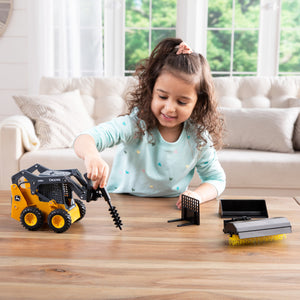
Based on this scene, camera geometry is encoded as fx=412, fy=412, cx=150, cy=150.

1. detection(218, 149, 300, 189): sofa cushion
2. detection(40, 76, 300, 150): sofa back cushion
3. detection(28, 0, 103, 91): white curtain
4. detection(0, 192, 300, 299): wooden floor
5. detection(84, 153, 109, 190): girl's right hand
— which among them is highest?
detection(28, 0, 103, 91): white curtain

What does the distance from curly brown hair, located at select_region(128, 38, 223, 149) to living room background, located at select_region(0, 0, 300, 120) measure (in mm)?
2531

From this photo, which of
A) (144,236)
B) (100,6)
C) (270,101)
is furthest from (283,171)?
(100,6)

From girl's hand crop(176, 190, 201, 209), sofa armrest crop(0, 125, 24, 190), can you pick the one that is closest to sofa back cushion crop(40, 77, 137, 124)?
sofa armrest crop(0, 125, 24, 190)

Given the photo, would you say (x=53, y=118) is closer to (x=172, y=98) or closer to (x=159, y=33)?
(x=172, y=98)

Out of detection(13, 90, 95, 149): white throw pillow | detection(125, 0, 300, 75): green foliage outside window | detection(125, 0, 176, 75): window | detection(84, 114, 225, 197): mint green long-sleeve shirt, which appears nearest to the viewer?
detection(84, 114, 225, 197): mint green long-sleeve shirt

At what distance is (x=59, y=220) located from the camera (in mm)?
944

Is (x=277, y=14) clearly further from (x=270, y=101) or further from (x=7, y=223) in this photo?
(x=7, y=223)

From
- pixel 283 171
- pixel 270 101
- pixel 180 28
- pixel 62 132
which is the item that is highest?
pixel 180 28

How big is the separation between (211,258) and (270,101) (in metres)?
2.51

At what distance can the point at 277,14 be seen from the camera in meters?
3.90

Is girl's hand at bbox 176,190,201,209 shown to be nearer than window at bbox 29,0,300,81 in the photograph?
Yes

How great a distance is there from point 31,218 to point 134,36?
11.2 ft

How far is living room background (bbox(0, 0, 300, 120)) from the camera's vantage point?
152 inches

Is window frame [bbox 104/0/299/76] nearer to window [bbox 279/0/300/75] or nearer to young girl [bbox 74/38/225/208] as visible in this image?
window [bbox 279/0/300/75]
